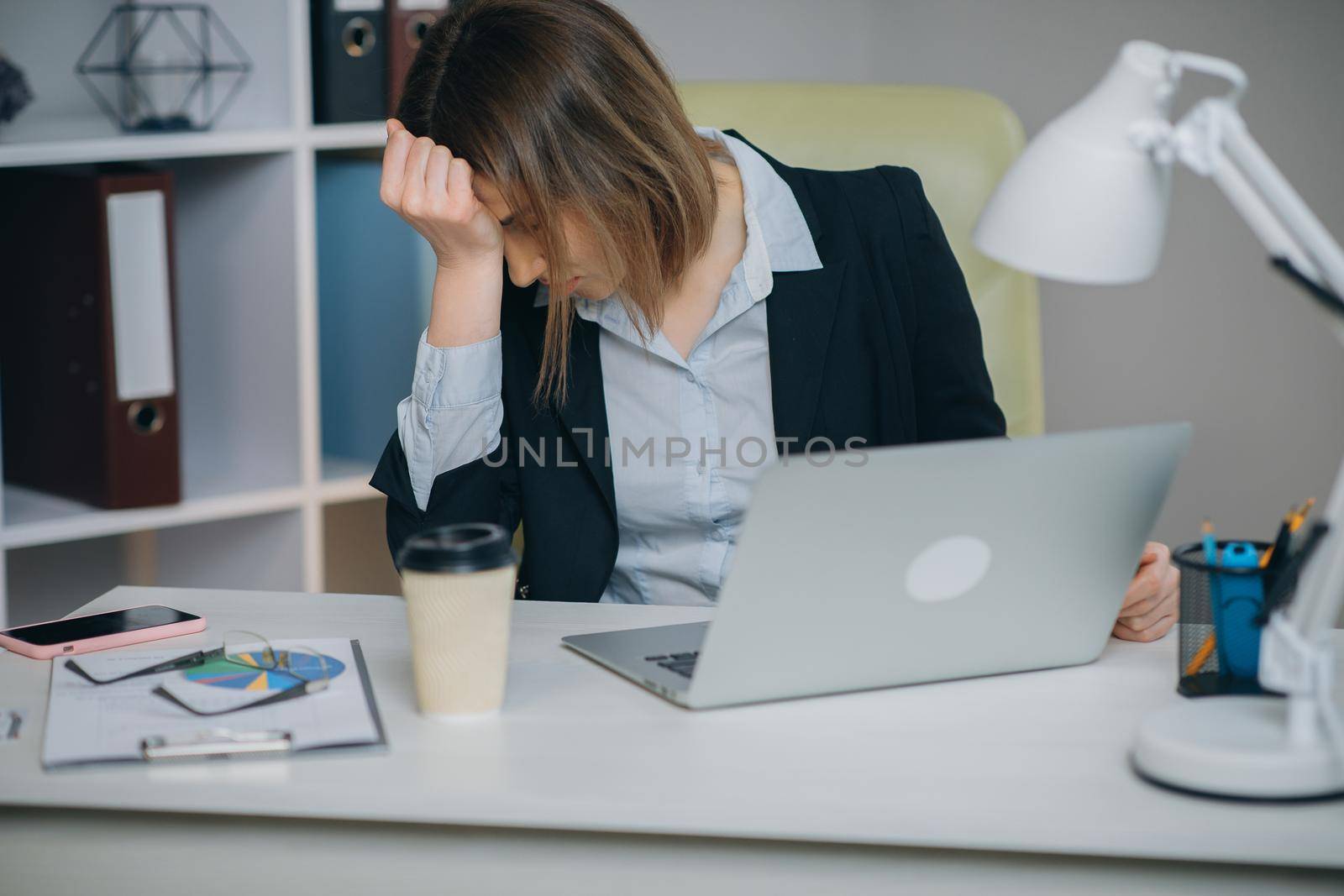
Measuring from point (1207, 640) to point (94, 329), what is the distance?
134 cm

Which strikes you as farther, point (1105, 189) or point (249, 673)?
point (249, 673)

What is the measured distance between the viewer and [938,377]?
1415mm

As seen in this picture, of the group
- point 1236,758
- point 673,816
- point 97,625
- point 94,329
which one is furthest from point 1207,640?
point 94,329

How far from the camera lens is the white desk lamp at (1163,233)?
715 millimetres

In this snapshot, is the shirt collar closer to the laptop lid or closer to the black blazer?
the black blazer

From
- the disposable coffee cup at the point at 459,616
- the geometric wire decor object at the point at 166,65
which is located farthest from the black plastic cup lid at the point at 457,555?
the geometric wire decor object at the point at 166,65

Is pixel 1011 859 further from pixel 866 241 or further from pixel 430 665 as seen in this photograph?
pixel 866 241

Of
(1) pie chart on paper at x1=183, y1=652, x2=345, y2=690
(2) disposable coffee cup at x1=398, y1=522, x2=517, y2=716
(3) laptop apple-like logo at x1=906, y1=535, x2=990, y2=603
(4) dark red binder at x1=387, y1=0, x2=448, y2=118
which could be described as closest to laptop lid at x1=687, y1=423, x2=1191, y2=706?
(3) laptop apple-like logo at x1=906, y1=535, x2=990, y2=603

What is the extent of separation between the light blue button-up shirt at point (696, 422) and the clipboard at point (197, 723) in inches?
18.4

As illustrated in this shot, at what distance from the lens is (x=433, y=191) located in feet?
3.74

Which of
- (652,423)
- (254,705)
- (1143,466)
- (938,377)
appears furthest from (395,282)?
(1143,466)

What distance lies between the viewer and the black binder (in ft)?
6.01

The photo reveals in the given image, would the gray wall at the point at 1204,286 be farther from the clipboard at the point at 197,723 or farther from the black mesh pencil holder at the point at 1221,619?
the clipboard at the point at 197,723

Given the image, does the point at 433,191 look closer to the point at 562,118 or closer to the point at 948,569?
the point at 562,118
